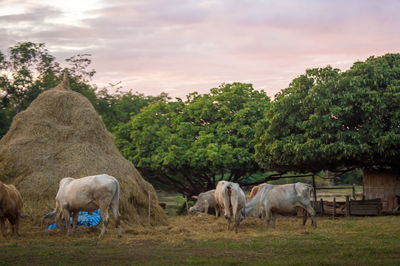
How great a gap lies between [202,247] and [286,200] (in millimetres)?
6580

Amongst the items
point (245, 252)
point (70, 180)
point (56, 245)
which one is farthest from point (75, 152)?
point (245, 252)

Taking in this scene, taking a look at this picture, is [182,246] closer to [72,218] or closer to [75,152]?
[72,218]

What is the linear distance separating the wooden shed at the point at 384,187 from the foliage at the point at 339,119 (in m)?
0.69

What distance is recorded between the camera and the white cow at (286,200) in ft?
61.5

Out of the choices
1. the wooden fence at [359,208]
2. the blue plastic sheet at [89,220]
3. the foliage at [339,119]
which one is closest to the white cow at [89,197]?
the blue plastic sheet at [89,220]

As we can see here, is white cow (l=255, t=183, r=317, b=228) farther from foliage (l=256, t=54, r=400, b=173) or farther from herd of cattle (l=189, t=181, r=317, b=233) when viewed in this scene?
foliage (l=256, t=54, r=400, b=173)

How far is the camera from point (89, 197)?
16422 mm

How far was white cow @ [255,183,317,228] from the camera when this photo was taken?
61.5 ft

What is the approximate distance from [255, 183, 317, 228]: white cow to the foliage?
4.43 metres

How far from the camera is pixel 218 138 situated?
3009cm

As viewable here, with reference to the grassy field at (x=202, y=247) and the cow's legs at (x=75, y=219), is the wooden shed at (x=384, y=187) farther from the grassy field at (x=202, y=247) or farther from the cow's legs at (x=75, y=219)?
the cow's legs at (x=75, y=219)

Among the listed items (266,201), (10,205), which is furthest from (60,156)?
(266,201)

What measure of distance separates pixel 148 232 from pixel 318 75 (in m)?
12.8

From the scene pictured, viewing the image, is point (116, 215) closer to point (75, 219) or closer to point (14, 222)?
point (75, 219)
